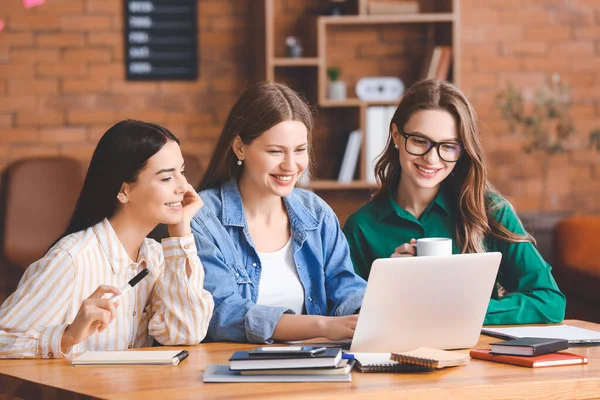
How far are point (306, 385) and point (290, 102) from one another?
0.89 m

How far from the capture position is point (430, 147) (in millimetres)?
2494

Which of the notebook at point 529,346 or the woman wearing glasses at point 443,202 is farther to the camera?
the woman wearing glasses at point 443,202

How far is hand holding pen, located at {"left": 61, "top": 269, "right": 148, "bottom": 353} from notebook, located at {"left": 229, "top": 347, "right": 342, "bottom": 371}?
289mm

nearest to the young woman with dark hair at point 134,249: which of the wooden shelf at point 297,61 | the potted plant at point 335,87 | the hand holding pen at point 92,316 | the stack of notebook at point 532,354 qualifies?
the hand holding pen at point 92,316

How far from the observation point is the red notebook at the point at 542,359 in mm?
1801

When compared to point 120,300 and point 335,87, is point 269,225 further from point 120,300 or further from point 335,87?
point 335,87

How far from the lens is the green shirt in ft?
7.55

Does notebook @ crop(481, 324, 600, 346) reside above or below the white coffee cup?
below

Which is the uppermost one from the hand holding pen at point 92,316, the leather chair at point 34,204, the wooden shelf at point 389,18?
the wooden shelf at point 389,18

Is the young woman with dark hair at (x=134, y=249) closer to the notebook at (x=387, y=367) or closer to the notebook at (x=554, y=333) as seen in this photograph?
the notebook at (x=387, y=367)

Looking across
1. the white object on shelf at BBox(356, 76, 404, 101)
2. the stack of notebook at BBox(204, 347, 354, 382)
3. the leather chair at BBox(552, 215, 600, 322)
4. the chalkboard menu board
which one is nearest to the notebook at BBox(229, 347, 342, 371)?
the stack of notebook at BBox(204, 347, 354, 382)

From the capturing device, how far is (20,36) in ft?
15.3

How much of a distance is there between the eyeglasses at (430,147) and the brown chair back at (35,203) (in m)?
2.43

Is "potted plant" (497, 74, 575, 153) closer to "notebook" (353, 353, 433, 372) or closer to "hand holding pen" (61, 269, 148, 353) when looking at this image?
"notebook" (353, 353, 433, 372)
